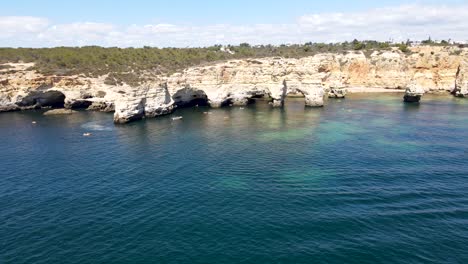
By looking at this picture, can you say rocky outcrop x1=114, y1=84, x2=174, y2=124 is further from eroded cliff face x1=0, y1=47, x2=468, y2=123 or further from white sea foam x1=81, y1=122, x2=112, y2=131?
white sea foam x1=81, y1=122, x2=112, y2=131

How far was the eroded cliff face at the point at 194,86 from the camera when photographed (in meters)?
91.1

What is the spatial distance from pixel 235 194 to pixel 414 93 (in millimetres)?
93929

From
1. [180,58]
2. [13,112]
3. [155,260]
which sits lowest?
[155,260]

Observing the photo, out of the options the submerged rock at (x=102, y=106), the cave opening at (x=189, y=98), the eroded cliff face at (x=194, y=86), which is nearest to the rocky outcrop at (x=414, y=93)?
the eroded cliff face at (x=194, y=86)

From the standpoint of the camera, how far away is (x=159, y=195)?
4253cm

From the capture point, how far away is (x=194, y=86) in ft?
340

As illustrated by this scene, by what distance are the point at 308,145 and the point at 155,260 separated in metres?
41.1

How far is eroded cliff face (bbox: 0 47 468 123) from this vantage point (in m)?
91.1

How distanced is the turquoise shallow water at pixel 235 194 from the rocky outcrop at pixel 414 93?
1406 inches

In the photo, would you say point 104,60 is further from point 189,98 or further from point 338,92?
point 338,92

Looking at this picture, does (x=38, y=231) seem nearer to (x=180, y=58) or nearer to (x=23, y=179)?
(x=23, y=179)

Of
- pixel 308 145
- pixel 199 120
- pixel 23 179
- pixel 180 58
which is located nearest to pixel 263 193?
pixel 308 145

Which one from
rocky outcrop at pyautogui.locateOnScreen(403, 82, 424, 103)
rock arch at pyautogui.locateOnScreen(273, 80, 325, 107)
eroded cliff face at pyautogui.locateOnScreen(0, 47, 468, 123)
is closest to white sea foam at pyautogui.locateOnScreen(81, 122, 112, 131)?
eroded cliff face at pyautogui.locateOnScreen(0, 47, 468, 123)

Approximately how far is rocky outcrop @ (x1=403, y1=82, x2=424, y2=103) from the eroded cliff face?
1.53 meters
